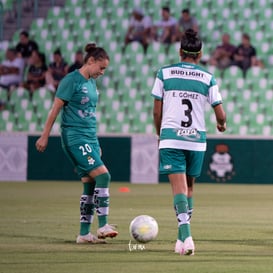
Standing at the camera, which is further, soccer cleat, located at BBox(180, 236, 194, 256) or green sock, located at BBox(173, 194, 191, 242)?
green sock, located at BBox(173, 194, 191, 242)

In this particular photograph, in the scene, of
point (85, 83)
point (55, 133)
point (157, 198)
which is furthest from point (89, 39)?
point (85, 83)

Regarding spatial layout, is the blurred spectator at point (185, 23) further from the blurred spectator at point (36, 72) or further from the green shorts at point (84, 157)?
the green shorts at point (84, 157)

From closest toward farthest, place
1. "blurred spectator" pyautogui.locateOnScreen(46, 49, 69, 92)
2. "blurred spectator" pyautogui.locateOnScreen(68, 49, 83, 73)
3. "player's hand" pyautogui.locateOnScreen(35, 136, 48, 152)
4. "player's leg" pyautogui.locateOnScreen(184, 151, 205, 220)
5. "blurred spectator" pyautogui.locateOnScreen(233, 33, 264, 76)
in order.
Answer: "player's leg" pyautogui.locateOnScreen(184, 151, 205, 220) < "player's hand" pyautogui.locateOnScreen(35, 136, 48, 152) < "blurred spectator" pyautogui.locateOnScreen(68, 49, 83, 73) < "blurred spectator" pyautogui.locateOnScreen(233, 33, 264, 76) < "blurred spectator" pyautogui.locateOnScreen(46, 49, 69, 92)

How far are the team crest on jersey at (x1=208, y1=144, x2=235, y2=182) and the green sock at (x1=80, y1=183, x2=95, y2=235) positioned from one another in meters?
13.2

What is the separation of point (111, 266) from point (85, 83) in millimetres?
2880

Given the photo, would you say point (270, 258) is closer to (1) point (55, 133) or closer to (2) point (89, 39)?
(1) point (55, 133)

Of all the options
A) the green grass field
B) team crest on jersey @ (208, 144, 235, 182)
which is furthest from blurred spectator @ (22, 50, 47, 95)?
the green grass field

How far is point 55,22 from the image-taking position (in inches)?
1097

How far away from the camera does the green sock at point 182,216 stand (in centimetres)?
941

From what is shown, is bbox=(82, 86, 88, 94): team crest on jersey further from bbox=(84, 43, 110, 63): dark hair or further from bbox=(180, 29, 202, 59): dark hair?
bbox=(180, 29, 202, 59): dark hair

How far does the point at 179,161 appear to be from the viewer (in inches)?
379

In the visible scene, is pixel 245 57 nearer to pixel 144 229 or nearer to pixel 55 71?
pixel 55 71

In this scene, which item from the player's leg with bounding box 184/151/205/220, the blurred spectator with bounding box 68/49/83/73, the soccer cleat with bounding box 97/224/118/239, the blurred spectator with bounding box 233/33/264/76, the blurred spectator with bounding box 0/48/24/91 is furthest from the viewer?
the blurred spectator with bounding box 0/48/24/91

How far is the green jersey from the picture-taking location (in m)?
10.8
